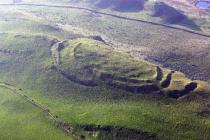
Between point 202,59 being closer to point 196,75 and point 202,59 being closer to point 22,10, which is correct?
point 196,75

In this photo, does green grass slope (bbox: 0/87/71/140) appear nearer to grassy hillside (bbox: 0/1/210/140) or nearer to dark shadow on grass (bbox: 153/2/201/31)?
grassy hillside (bbox: 0/1/210/140)

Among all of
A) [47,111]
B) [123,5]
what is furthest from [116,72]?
[123,5]

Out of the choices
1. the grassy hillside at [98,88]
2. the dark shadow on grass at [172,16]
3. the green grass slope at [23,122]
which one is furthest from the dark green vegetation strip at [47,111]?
the dark shadow on grass at [172,16]

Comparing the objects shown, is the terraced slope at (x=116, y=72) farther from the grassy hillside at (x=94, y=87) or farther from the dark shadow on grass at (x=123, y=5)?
the dark shadow on grass at (x=123, y=5)

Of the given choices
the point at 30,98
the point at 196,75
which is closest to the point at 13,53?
the point at 30,98

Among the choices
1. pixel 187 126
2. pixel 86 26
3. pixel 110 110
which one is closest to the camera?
pixel 187 126

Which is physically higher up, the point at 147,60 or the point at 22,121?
the point at 147,60

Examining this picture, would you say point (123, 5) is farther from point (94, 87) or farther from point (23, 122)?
point (23, 122)

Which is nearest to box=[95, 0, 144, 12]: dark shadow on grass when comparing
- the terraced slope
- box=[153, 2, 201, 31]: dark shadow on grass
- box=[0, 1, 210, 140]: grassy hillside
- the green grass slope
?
box=[153, 2, 201, 31]: dark shadow on grass
